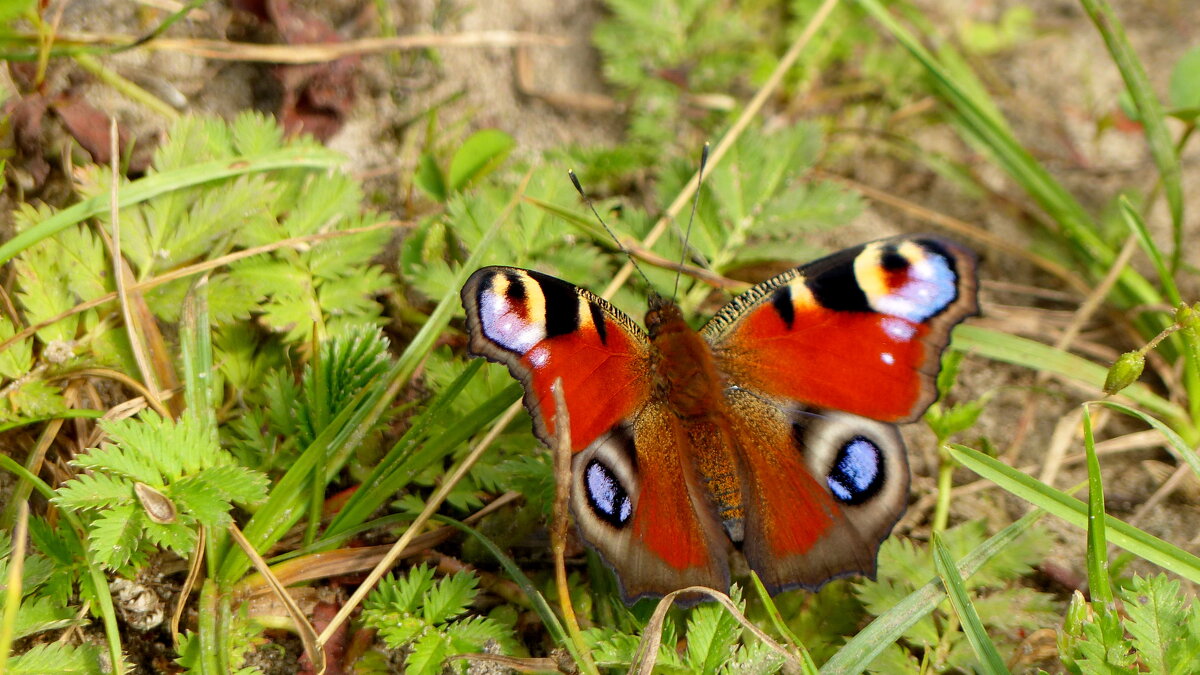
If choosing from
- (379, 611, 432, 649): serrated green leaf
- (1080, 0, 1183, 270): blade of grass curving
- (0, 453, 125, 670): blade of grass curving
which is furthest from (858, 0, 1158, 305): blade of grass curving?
(0, 453, 125, 670): blade of grass curving

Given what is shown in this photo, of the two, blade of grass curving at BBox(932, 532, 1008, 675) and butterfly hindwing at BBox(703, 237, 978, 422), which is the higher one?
butterfly hindwing at BBox(703, 237, 978, 422)

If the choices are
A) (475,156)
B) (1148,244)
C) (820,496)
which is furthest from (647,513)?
(1148,244)

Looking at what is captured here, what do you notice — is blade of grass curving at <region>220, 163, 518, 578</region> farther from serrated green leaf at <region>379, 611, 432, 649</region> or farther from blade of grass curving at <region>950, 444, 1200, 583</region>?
blade of grass curving at <region>950, 444, 1200, 583</region>

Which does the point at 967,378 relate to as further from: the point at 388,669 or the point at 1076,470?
the point at 388,669

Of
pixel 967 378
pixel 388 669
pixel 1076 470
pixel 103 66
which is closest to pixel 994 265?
pixel 967 378

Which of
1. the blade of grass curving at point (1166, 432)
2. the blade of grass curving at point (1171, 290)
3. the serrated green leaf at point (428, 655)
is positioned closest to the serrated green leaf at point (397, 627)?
the serrated green leaf at point (428, 655)

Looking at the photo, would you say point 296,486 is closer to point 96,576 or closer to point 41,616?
point 96,576
